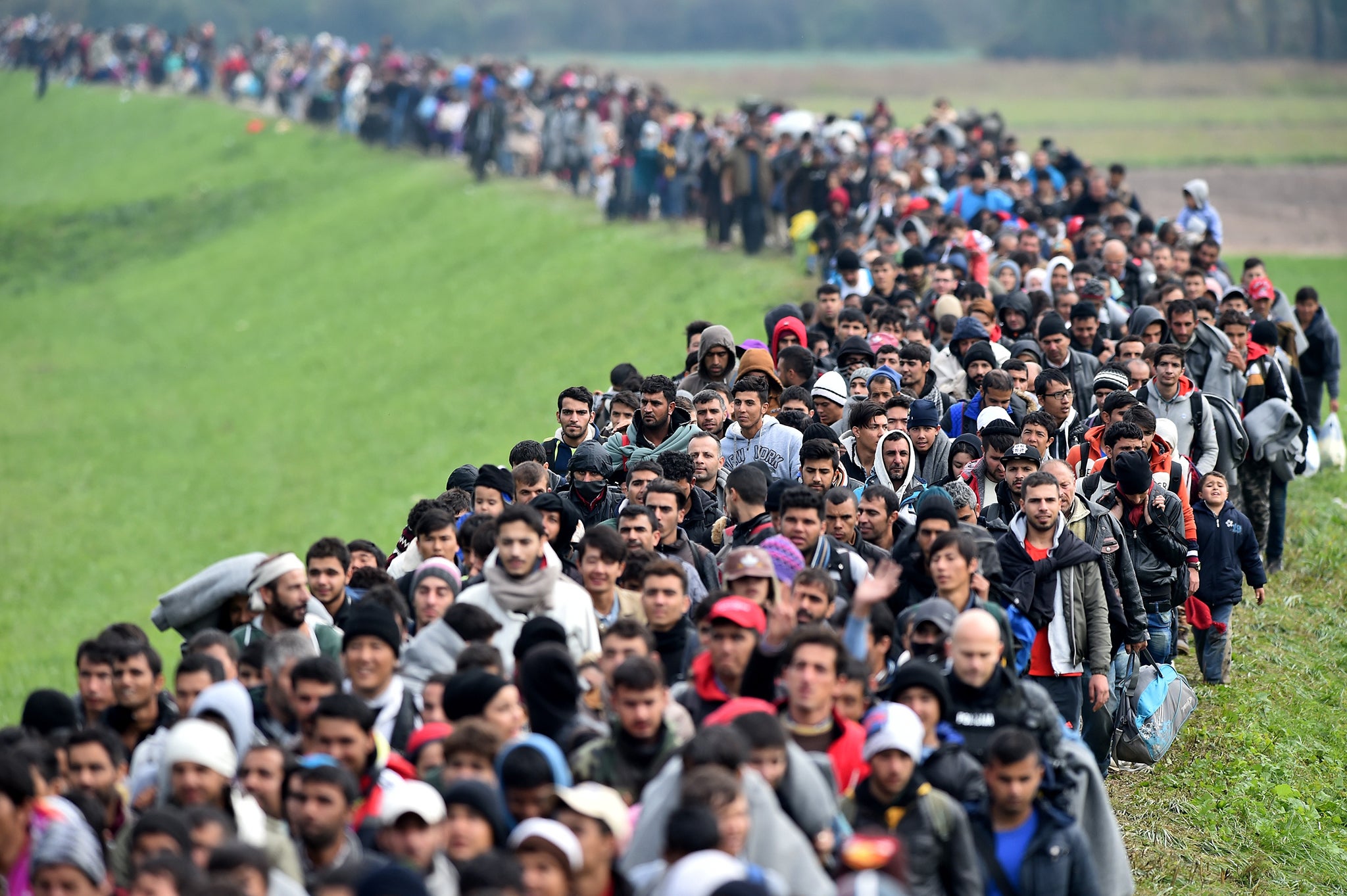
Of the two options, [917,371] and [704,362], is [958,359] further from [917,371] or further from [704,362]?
[704,362]

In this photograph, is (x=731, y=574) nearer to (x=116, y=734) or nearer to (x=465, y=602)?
(x=465, y=602)

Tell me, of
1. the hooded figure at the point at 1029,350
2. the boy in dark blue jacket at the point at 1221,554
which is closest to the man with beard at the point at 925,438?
the boy in dark blue jacket at the point at 1221,554

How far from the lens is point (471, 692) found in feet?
21.4

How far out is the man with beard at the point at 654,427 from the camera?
10953 mm

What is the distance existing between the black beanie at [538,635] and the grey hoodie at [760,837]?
1.64 metres

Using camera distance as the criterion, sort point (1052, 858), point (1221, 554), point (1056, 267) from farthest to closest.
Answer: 1. point (1056, 267)
2. point (1221, 554)
3. point (1052, 858)

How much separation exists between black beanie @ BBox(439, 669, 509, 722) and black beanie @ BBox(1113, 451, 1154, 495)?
458cm

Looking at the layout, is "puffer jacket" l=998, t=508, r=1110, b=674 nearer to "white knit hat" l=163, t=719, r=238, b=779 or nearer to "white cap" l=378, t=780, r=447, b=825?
"white cap" l=378, t=780, r=447, b=825

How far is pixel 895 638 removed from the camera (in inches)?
303

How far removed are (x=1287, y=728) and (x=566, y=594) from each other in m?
5.53

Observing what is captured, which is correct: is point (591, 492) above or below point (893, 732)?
below

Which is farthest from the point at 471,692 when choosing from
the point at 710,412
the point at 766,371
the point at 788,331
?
the point at 788,331

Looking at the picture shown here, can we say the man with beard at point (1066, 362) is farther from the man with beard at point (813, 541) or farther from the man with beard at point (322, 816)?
the man with beard at point (322, 816)

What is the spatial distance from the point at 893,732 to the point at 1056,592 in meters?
2.82
